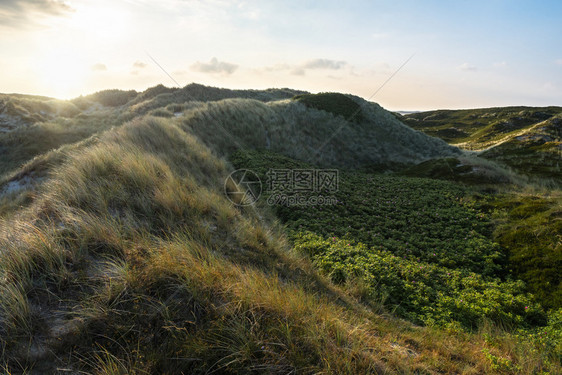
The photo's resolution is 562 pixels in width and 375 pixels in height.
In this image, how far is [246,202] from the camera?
394 inches

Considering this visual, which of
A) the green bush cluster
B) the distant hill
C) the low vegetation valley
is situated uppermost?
the distant hill

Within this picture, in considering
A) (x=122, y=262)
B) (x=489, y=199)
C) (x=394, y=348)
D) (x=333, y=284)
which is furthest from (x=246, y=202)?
(x=489, y=199)

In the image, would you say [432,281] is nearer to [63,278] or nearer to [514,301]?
[514,301]
